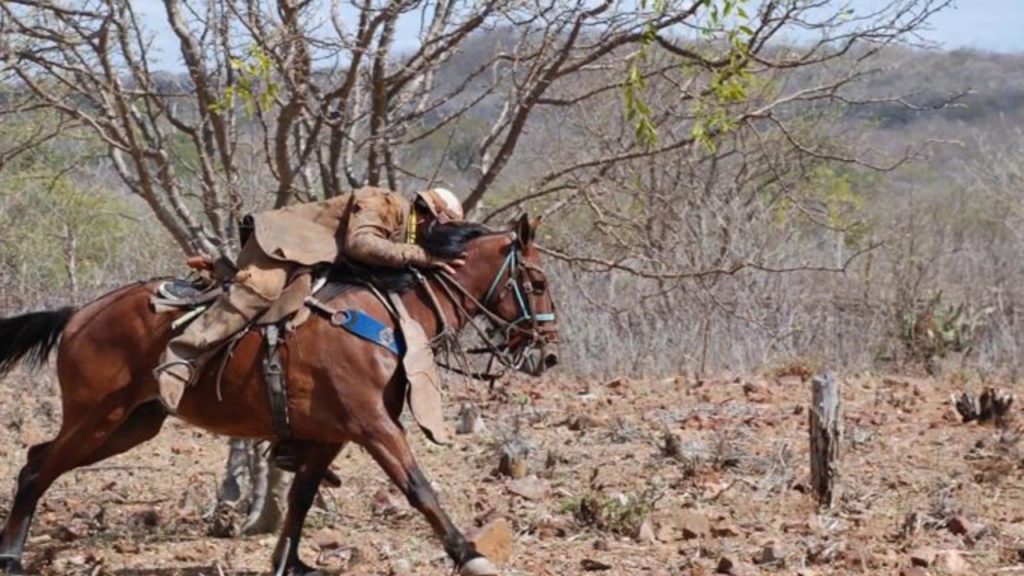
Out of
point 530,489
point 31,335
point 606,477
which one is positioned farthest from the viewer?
point 606,477

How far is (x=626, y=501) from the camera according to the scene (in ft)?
23.5

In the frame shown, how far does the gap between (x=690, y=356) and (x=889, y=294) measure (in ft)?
8.75

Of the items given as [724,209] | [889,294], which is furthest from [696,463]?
[889,294]

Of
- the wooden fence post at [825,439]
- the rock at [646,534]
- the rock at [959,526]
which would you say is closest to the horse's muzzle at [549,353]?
the rock at [646,534]

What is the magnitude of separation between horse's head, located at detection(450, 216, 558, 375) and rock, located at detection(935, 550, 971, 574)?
6.02ft

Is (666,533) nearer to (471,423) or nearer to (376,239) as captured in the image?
(376,239)

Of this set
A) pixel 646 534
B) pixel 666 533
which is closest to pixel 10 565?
pixel 646 534

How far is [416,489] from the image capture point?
5676 mm

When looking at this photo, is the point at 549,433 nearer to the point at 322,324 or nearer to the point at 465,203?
the point at 465,203

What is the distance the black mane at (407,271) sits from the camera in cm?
607

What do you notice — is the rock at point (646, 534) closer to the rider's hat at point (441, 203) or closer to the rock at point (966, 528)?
the rock at point (966, 528)

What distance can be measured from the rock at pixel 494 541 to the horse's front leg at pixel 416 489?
21.8 inches

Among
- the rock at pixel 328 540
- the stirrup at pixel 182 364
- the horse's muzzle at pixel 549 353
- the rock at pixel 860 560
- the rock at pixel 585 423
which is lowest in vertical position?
the rock at pixel 585 423

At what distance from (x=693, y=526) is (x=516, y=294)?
1509mm
